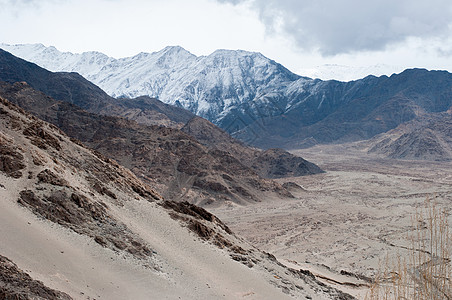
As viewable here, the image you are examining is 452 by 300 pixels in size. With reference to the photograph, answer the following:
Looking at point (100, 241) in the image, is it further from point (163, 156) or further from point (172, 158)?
point (172, 158)

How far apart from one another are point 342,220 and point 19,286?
45.1 meters

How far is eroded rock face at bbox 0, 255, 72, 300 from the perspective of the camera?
36.2 feet

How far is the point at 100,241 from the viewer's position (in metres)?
17.1

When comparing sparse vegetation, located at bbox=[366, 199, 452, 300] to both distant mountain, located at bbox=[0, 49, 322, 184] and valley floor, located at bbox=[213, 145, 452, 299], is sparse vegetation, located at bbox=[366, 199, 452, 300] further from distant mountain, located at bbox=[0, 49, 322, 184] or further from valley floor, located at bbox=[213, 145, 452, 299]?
distant mountain, located at bbox=[0, 49, 322, 184]

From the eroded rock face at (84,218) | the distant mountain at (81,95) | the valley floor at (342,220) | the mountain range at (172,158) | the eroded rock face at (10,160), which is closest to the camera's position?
the eroded rock face at (84,218)

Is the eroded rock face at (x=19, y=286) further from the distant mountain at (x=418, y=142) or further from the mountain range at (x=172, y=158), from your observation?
the distant mountain at (x=418, y=142)

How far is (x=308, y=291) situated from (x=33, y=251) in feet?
42.8

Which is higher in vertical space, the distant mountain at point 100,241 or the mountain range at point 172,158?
the mountain range at point 172,158

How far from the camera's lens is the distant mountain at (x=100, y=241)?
Result: 14.1m

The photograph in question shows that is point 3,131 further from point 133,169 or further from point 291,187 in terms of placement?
point 291,187

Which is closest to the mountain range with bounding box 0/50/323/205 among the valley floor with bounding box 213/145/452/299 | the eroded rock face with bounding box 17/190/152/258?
the valley floor with bounding box 213/145/452/299

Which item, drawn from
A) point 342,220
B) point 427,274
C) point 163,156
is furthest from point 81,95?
point 427,274

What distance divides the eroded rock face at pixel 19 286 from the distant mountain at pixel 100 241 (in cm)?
3

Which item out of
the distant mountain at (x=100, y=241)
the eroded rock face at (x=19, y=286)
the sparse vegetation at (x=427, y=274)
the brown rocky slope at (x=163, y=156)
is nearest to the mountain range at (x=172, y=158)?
the brown rocky slope at (x=163, y=156)
